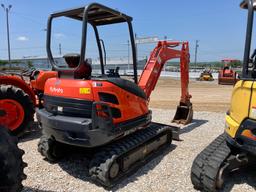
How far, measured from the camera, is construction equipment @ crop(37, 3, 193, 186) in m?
3.55

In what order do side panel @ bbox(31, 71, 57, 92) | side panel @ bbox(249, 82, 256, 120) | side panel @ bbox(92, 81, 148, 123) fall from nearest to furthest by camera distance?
side panel @ bbox(249, 82, 256, 120) → side panel @ bbox(92, 81, 148, 123) → side panel @ bbox(31, 71, 57, 92)

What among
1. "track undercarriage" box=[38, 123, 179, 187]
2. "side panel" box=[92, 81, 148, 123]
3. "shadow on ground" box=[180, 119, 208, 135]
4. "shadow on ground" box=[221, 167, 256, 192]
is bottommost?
"shadow on ground" box=[221, 167, 256, 192]

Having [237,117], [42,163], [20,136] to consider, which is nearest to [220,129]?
[237,117]

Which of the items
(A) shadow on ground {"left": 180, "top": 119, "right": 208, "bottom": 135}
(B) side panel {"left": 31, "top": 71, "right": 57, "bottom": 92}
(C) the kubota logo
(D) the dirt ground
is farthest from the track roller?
(D) the dirt ground

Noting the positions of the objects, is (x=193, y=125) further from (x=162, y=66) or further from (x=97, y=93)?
(x=97, y=93)

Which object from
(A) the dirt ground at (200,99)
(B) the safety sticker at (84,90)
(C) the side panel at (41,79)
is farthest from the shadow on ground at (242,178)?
(A) the dirt ground at (200,99)

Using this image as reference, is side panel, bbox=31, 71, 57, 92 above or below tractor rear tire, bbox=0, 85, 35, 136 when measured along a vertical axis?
above

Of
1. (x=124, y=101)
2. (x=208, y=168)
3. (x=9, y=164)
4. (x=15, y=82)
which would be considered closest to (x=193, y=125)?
(x=124, y=101)

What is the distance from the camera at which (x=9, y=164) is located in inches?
105

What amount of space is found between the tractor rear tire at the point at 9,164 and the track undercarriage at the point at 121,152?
1133 mm

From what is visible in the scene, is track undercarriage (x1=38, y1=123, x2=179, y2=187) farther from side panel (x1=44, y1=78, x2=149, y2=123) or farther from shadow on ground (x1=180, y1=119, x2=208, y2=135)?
shadow on ground (x1=180, y1=119, x2=208, y2=135)

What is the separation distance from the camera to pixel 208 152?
3660mm

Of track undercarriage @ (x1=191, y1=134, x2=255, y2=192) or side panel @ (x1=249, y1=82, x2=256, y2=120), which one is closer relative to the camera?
side panel @ (x1=249, y1=82, x2=256, y2=120)

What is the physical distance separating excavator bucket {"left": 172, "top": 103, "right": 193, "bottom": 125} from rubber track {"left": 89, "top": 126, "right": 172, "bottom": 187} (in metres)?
3.07
